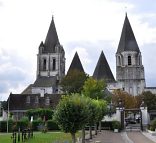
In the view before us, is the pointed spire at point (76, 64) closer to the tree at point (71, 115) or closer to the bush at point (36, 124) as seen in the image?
the bush at point (36, 124)

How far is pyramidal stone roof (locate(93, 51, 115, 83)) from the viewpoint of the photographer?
433 ft

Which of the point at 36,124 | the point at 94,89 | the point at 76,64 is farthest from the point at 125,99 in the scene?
the point at 36,124

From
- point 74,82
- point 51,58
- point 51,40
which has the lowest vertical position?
point 74,82

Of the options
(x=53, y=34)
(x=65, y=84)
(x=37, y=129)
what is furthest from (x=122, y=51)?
(x=37, y=129)

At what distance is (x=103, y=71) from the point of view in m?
→ 133

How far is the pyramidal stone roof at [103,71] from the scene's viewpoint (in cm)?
13212

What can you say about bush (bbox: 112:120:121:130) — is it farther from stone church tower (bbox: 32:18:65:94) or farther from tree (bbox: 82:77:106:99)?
stone church tower (bbox: 32:18:65:94)

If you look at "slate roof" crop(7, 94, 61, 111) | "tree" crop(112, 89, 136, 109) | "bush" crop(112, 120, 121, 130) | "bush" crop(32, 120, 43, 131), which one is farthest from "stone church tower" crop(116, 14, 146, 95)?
"bush" crop(112, 120, 121, 130)

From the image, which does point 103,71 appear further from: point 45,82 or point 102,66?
point 45,82

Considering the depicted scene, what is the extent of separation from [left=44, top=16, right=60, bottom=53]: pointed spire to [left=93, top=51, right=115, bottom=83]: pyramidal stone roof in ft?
57.3

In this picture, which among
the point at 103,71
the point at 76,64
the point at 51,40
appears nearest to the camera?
the point at 103,71

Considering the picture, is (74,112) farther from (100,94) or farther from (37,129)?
(100,94)

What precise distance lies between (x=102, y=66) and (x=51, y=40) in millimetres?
21245

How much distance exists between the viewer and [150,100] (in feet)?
387
